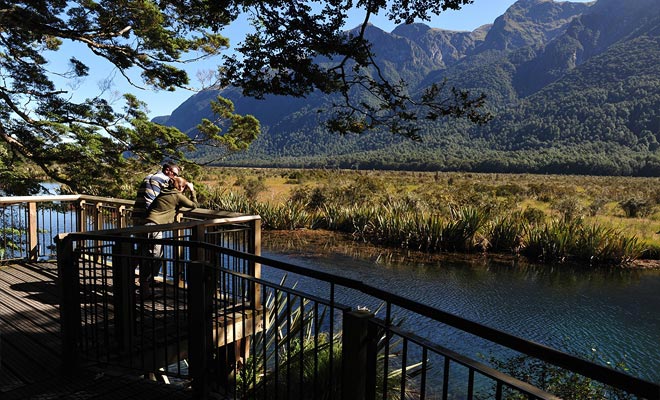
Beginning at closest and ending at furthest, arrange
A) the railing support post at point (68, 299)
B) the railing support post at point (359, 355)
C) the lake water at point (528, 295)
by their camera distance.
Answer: the railing support post at point (359, 355), the railing support post at point (68, 299), the lake water at point (528, 295)

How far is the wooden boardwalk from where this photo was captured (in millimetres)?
3613

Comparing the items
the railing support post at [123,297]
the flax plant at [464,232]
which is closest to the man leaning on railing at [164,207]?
the railing support post at [123,297]

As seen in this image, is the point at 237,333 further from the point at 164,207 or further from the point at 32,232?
the point at 32,232

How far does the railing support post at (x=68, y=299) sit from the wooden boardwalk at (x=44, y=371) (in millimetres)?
163

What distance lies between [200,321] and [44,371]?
5.48 ft

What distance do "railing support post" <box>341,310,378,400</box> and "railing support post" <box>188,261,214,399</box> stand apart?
4.56 feet

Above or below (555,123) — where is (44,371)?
below

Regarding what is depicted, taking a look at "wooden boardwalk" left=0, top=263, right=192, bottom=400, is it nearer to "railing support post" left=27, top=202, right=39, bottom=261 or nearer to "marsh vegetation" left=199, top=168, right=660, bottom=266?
"railing support post" left=27, top=202, right=39, bottom=261

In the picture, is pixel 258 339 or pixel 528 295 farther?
pixel 528 295

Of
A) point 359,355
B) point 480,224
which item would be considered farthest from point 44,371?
point 480,224

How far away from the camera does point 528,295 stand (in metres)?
11.2

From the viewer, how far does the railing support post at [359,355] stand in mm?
2260

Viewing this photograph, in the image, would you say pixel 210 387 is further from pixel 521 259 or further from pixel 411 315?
pixel 521 259

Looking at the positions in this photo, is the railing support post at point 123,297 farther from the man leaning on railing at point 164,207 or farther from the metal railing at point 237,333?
the man leaning on railing at point 164,207
